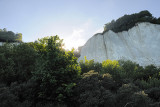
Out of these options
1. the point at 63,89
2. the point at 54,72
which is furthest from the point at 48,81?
the point at 63,89

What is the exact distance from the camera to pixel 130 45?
1196 inches

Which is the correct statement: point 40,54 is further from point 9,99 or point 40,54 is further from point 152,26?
point 152,26

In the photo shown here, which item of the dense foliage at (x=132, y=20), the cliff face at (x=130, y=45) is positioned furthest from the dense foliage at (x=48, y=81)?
the dense foliage at (x=132, y=20)

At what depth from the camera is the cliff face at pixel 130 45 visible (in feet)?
88.9

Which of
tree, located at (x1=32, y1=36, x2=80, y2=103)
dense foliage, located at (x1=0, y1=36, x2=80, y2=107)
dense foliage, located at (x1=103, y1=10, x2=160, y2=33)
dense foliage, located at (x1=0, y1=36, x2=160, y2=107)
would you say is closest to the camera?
dense foliage, located at (x1=0, y1=36, x2=160, y2=107)

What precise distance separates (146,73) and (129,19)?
22.6m

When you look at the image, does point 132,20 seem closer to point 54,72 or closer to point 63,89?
point 54,72

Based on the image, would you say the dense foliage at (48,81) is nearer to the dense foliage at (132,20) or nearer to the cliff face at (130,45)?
the cliff face at (130,45)

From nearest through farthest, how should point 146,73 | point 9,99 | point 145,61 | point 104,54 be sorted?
point 9,99, point 146,73, point 145,61, point 104,54

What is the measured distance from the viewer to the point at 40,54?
10.7 metres

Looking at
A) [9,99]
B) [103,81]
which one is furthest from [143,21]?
[9,99]

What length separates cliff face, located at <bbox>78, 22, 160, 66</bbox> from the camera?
88.9ft

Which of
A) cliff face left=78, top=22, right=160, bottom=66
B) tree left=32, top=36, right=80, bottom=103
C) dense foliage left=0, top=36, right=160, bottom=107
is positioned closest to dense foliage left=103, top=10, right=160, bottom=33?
cliff face left=78, top=22, right=160, bottom=66

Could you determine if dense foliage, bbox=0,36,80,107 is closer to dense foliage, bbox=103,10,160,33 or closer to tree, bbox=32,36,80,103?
tree, bbox=32,36,80,103
